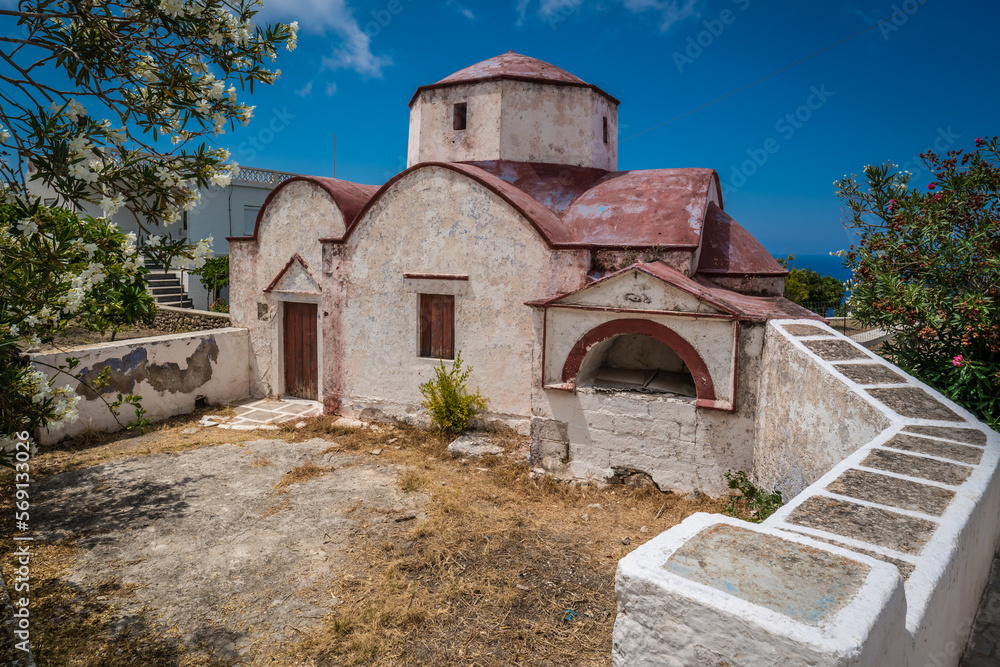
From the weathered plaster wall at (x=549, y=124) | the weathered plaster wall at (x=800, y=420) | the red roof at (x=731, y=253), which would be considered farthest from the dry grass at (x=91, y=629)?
the weathered plaster wall at (x=549, y=124)

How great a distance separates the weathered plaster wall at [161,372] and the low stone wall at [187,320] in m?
2.28

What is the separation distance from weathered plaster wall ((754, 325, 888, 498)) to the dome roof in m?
6.02

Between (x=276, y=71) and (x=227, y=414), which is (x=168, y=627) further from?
(x=227, y=414)

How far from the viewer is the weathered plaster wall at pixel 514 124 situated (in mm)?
9398

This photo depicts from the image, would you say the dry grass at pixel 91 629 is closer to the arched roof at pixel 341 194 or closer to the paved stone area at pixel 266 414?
the paved stone area at pixel 266 414

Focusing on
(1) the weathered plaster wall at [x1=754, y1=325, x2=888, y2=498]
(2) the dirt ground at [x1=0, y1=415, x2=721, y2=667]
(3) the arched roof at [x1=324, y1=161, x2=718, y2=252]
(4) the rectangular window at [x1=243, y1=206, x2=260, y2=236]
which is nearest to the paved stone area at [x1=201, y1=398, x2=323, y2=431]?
(2) the dirt ground at [x1=0, y1=415, x2=721, y2=667]

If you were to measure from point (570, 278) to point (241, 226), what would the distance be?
20455 millimetres

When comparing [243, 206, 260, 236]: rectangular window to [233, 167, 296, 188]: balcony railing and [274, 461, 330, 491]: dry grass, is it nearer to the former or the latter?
[233, 167, 296, 188]: balcony railing

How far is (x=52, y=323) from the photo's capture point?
3418 mm

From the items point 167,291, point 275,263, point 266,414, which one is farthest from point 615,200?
point 167,291

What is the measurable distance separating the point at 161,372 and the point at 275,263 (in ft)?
8.72

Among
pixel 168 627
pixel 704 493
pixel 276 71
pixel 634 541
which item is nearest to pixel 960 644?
pixel 634 541

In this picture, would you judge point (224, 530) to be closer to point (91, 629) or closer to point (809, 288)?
point (91, 629)

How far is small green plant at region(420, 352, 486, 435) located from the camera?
27.1 feet
